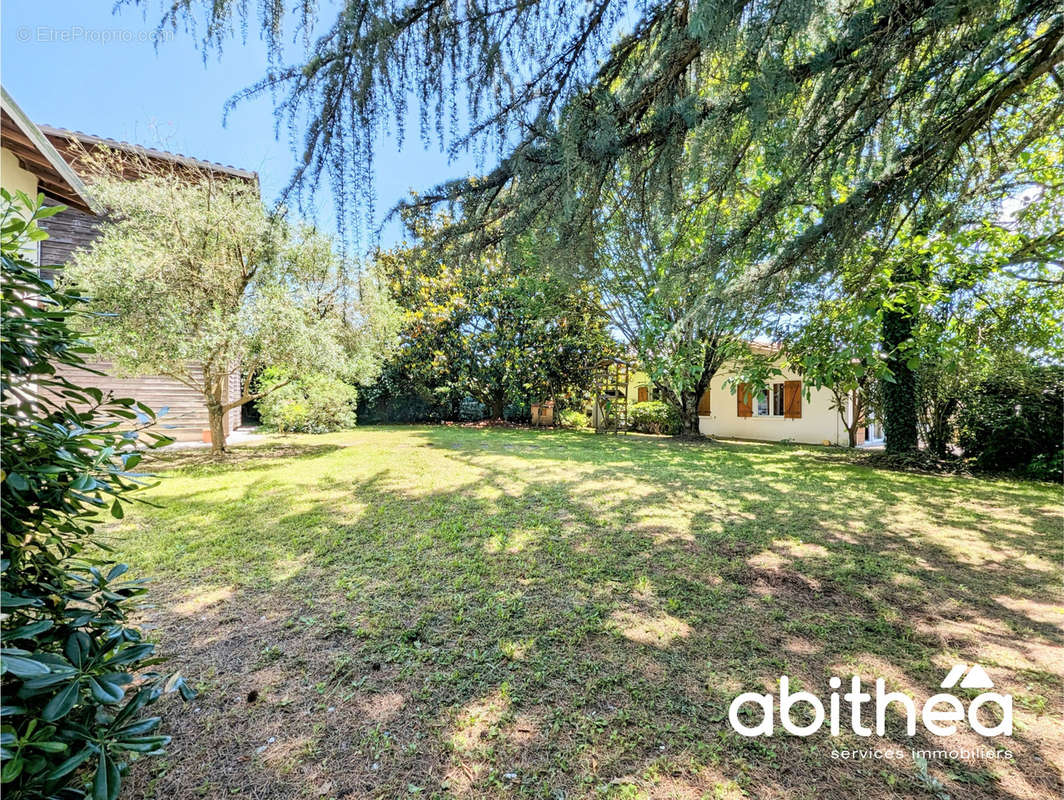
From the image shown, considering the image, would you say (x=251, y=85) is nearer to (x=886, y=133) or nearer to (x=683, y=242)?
(x=683, y=242)

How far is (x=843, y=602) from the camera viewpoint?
9.00 ft

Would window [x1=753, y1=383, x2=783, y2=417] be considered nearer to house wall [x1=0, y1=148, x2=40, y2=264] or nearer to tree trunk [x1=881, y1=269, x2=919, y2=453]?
tree trunk [x1=881, y1=269, x2=919, y2=453]

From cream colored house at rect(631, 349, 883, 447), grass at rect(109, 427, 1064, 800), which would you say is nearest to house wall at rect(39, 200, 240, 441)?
grass at rect(109, 427, 1064, 800)

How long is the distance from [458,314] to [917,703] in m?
14.6

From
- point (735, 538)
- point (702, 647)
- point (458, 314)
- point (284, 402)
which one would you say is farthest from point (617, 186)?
point (458, 314)

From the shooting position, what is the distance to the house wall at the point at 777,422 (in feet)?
40.6

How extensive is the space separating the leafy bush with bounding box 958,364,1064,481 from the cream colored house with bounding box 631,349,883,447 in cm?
316

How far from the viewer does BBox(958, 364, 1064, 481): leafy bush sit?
7105 millimetres

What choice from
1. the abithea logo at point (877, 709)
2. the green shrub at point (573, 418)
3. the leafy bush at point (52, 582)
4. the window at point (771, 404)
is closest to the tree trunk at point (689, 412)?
the window at point (771, 404)

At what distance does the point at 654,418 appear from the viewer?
14.1m

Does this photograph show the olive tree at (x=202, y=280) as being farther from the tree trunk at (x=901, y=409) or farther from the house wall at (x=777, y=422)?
the house wall at (x=777, y=422)

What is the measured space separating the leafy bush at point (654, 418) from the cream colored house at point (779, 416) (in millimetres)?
981

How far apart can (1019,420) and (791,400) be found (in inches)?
219

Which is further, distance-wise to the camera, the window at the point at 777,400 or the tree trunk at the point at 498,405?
the tree trunk at the point at 498,405
